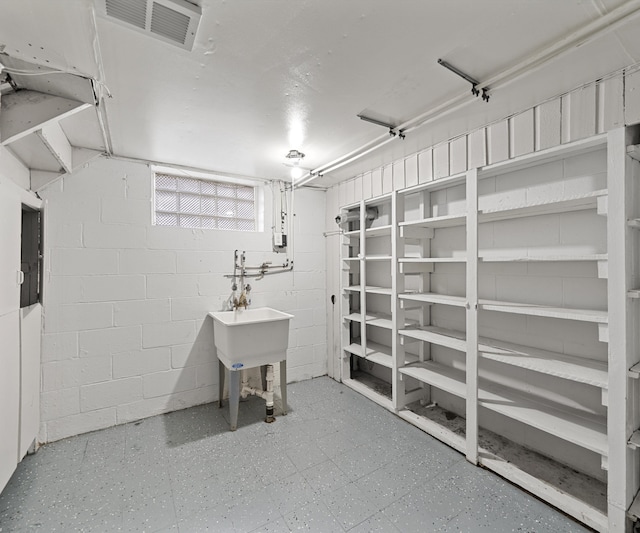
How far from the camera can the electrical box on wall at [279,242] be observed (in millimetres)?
3266

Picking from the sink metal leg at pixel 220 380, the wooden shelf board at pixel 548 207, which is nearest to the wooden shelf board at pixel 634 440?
the wooden shelf board at pixel 548 207

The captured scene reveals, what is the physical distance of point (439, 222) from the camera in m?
2.41

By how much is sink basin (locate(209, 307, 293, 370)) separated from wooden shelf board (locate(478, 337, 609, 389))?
149 centimetres

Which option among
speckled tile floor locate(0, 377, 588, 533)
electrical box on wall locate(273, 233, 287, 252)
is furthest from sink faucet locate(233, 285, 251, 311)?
speckled tile floor locate(0, 377, 588, 533)

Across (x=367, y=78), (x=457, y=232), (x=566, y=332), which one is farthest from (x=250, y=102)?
(x=566, y=332)

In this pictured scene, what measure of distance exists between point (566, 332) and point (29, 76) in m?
3.24

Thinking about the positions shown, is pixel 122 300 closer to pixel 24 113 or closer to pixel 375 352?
pixel 24 113

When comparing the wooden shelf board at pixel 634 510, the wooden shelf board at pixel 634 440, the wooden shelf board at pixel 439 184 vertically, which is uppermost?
the wooden shelf board at pixel 439 184

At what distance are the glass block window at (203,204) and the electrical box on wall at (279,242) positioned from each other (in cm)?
27

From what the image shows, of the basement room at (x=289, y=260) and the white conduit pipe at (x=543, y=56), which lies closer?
the white conduit pipe at (x=543, y=56)

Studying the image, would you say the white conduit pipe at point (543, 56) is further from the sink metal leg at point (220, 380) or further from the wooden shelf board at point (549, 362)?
the sink metal leg at point (220, 380)

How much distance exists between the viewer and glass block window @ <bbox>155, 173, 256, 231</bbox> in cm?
288

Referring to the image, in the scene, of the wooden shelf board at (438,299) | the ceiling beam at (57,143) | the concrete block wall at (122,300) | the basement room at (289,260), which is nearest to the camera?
the basement room at (289,260)

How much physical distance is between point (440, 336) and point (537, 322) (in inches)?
25.5
